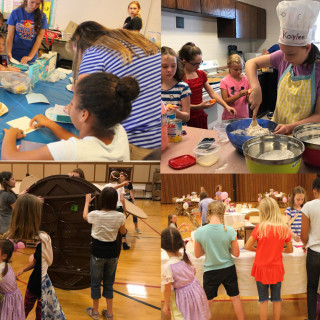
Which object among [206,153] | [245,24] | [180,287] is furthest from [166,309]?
[245,24]

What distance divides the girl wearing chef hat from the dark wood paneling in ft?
0.61

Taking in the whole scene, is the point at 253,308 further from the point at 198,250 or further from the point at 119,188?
the point at 119,188

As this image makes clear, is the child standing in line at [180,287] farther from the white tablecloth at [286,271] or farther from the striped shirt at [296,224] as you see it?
the striped shirt at [296,224]

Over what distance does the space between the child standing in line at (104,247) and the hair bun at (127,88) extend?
11.4 inches

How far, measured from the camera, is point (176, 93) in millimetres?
1010

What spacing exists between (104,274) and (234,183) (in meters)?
0.45

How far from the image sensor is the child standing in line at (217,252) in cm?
150

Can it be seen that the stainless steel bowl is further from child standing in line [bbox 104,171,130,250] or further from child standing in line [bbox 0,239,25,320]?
child standing in line [bbox 0,239,25,320]

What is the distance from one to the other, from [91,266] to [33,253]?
0.16 m

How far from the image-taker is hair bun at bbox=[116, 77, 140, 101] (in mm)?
865

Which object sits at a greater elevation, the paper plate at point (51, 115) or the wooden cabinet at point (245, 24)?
the wooden cabinet at point (245, 24)

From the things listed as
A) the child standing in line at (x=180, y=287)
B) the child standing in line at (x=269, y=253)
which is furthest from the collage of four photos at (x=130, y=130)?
the child standing in line at (x=269, y=253)

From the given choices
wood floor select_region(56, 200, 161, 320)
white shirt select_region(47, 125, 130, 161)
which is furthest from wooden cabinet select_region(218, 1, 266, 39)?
wood floor select_region(56, 200, 161, 320)

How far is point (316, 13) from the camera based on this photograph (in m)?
0.92
